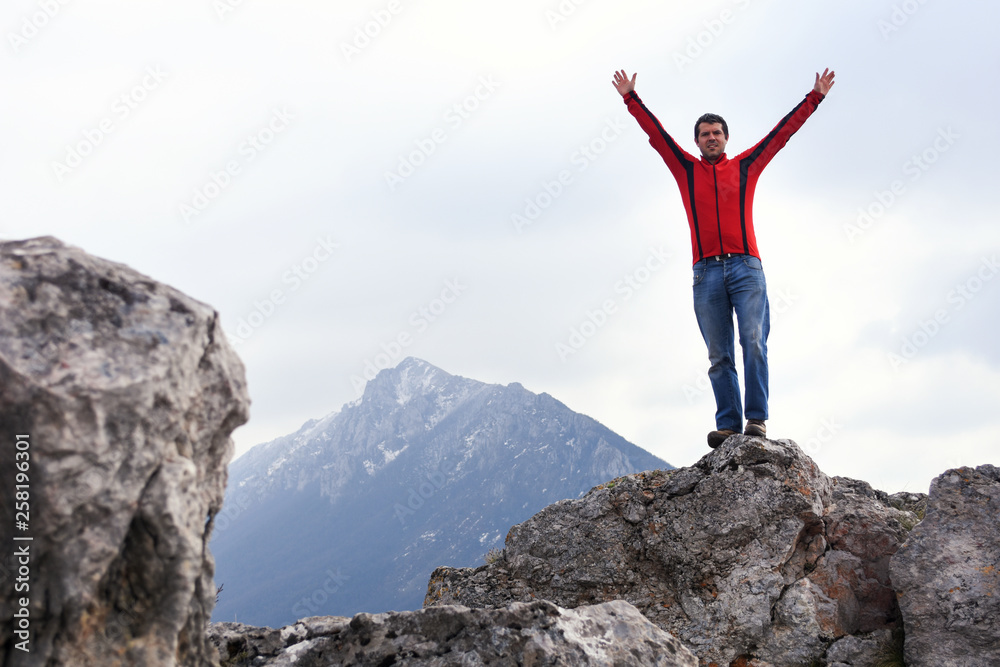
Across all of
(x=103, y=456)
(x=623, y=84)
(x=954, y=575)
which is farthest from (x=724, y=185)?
(x=103, y=456)

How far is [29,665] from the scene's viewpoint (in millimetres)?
3336

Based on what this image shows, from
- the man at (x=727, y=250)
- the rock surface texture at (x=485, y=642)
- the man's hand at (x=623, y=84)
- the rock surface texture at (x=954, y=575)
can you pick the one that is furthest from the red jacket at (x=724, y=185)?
the rock surface texture at (x=485, y=642)

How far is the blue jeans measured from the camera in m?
8.66

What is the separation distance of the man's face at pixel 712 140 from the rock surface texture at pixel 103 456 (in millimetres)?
7371

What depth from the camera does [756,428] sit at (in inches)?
334

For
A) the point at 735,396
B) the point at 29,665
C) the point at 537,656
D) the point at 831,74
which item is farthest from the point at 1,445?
the point at 831,74

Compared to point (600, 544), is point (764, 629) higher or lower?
lower

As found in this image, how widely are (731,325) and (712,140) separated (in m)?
2.50

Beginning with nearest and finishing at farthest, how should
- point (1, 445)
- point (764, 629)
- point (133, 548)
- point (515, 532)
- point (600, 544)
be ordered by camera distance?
point (1, 445), point (133, 548), point (764, 629), point (600, 544), point (515, 532)

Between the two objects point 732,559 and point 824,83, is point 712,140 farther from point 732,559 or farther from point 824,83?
point 732,559

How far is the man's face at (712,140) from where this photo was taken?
9.30 m

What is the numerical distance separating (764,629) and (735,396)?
293 centimetres

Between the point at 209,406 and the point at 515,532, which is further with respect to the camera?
the point at 515,532

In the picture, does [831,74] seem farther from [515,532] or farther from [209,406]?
[209,406]
